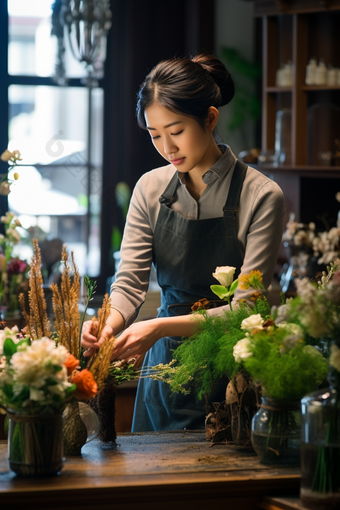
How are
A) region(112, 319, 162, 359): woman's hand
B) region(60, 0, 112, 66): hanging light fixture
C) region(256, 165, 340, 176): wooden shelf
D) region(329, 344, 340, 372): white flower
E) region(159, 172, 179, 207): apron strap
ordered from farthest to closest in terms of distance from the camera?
region(256, 165, 340, 176): wooden shelf
region(60, 0, 112, 66): hanging light fixture
region(159, 172, 179, 207): apron strap
region(112, 319, 162, 359): woman's hand
region(329, 344, 340, 372): white flower

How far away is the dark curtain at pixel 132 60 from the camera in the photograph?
4.39 meters

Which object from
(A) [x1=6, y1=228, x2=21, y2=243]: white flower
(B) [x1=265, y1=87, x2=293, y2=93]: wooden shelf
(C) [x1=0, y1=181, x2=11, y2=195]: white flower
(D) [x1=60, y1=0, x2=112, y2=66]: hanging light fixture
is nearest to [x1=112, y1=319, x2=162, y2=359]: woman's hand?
(C) [x1=0, y1=181, x2=11, y2=195]: white flower

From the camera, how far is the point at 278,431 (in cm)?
134

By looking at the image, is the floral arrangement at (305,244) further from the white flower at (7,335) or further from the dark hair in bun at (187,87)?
the white flower at (7,335)

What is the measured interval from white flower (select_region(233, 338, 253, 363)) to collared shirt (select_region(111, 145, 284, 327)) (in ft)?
1.06

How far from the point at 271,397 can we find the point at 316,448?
0.54 feet

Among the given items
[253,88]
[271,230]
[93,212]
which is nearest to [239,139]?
[253,88]

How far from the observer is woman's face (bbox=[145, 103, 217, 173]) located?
178 centimetres

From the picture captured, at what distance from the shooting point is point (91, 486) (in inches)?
47.9

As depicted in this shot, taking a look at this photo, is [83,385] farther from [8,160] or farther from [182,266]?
[8,160]

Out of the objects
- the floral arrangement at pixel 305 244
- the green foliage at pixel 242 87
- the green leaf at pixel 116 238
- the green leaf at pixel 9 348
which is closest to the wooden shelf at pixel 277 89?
the green foliage at pixel 242 87

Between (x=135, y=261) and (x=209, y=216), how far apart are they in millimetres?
260

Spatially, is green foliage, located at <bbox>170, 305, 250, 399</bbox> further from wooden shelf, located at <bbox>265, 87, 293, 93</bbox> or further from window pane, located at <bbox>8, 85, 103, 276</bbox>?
→ window pane, located at <bbox>8, 85, 103, 276</bbox>

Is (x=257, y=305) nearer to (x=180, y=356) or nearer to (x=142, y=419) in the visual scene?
(x=180, y=356)
